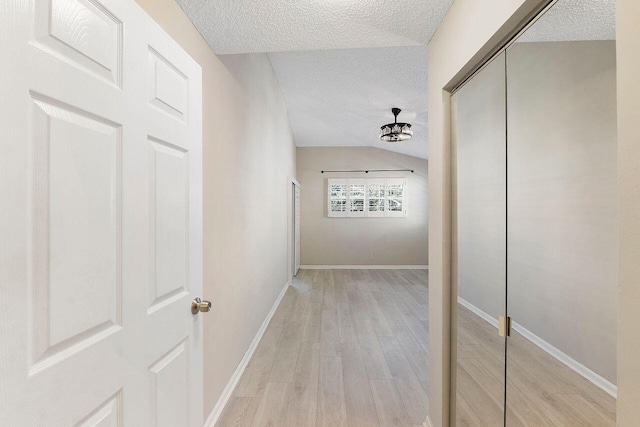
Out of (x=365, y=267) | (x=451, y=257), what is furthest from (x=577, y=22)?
(x=365, y=267)

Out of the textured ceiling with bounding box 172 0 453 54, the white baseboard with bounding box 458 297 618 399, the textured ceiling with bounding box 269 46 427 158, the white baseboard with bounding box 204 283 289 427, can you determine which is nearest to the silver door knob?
the white baseboard with bounding box 204 283 289 427

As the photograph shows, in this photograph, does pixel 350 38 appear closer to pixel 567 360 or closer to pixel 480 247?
pixel 480 247

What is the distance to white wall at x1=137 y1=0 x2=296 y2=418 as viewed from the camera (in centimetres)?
168

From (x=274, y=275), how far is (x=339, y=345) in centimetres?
138

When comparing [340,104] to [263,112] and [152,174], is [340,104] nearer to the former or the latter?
[263,112]

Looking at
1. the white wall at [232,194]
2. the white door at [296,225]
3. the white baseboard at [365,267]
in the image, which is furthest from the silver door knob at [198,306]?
the white baseboard at [365,267]

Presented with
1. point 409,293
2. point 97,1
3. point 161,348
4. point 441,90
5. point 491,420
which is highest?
point 441,90

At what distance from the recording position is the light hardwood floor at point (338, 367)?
72.4 inches

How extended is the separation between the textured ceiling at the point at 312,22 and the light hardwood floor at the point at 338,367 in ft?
7.39

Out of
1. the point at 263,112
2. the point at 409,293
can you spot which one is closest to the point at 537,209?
the point at 263,112

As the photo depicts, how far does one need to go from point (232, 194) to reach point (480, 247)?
5.33ft

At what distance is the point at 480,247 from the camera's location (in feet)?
4.29

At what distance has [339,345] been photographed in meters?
2.80

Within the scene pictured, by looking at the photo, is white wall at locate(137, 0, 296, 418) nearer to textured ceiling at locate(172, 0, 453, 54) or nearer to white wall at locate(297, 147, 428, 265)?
textured ceiling at locate(172, 0, 453, 54)
